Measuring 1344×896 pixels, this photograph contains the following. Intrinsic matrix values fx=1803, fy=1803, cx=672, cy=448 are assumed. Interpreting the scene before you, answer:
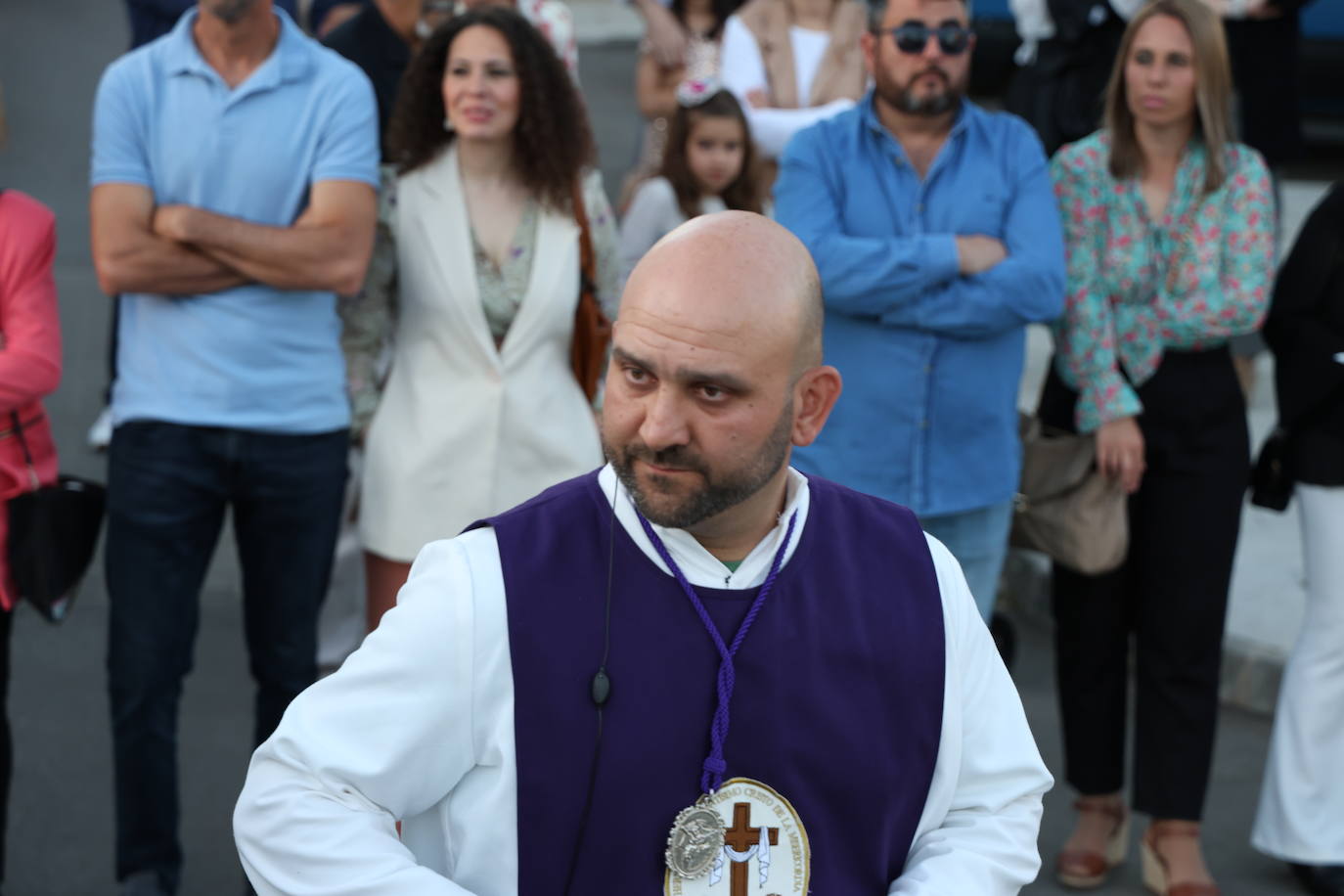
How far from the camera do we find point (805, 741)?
7.97 feet

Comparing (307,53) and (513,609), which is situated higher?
(307,53)

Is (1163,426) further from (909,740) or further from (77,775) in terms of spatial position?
(77,775)

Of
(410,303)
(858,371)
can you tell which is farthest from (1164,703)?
(410,303)

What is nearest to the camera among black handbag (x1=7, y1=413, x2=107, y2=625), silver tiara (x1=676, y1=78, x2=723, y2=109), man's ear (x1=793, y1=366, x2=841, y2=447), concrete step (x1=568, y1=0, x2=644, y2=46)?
man's ear (x1=793, y1=366, x2=841, y2=447)

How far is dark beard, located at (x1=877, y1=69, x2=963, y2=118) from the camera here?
4633mm

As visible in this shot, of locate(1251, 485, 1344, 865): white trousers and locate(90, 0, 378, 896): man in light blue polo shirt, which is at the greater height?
locate(90, 0, 378, 896): man in light blue polo shirt

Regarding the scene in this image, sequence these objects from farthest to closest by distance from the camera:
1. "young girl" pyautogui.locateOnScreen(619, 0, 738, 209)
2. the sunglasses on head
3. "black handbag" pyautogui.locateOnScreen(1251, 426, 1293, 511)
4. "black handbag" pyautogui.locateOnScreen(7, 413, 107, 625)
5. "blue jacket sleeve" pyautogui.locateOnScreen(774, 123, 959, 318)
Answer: "young girl" pyautogui.locateOnScreen(619, 0, 738, 209), "black handbag" pyautogui.locateOnScreen(1251, 426, 1293, 511), the sunglasses on head, "blue jacket sleeve" pyautogui.locateOnScreen(774, 123, 959, 318), "black handbag" pyautogui.locateOnScreen(7, 413, 107, 625)

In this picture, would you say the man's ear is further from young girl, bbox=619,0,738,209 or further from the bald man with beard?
young girl, bbox=619,0,738,209

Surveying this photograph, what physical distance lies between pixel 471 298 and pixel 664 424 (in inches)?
91.7

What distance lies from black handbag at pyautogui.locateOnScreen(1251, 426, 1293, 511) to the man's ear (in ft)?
9.20

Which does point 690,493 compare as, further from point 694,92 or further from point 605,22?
point 605,22

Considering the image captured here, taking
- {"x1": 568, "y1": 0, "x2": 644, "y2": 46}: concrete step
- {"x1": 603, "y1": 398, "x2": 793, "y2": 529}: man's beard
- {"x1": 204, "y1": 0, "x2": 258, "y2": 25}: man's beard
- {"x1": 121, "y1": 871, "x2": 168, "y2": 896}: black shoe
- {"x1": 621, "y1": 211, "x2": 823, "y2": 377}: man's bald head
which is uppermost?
{"x1": 204, "y1": 0, "x2": 258, "y2": 25}: man's beard

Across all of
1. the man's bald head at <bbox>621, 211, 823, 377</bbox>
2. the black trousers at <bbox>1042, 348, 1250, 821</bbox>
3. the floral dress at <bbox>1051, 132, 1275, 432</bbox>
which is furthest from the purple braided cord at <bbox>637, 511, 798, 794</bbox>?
the black trousers at <bbox>1042, 348, 1250, 821</bbox>

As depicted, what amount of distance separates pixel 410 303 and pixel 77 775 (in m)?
1.77
